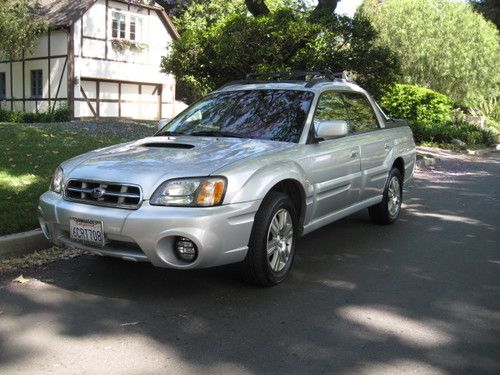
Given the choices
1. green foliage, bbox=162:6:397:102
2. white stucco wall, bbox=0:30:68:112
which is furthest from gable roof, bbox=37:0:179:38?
green foliage, bbox=162:6:397:102

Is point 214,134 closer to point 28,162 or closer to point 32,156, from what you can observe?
point 28,162

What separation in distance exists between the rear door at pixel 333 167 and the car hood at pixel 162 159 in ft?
1.36

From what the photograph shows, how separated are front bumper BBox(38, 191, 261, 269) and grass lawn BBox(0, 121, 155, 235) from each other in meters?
1.89

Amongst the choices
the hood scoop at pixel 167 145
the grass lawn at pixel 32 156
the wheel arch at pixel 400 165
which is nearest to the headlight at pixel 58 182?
the hood scoop at pixel 167 145

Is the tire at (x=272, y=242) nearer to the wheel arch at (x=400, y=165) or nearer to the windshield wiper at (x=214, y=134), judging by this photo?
the windshield wiper at (x=214, y=134)

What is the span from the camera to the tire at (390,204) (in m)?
6.88

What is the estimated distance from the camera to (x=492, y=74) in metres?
27.8

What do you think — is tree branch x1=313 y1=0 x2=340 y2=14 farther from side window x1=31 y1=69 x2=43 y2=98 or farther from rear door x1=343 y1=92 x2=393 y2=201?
side window x1=31 y1=69 x2=43 y2=98

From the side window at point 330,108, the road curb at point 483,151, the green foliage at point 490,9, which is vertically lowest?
the road curb at point 483,151

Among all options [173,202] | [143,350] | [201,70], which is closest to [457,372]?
[143,350]

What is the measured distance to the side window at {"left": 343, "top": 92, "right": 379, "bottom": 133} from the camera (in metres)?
6.20

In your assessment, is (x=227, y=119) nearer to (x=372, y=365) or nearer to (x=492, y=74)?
(x=372, y=365)

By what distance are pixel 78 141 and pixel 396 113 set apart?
1326cm

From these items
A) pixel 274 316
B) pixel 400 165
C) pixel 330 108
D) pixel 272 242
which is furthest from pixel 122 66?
pixel 274 316
